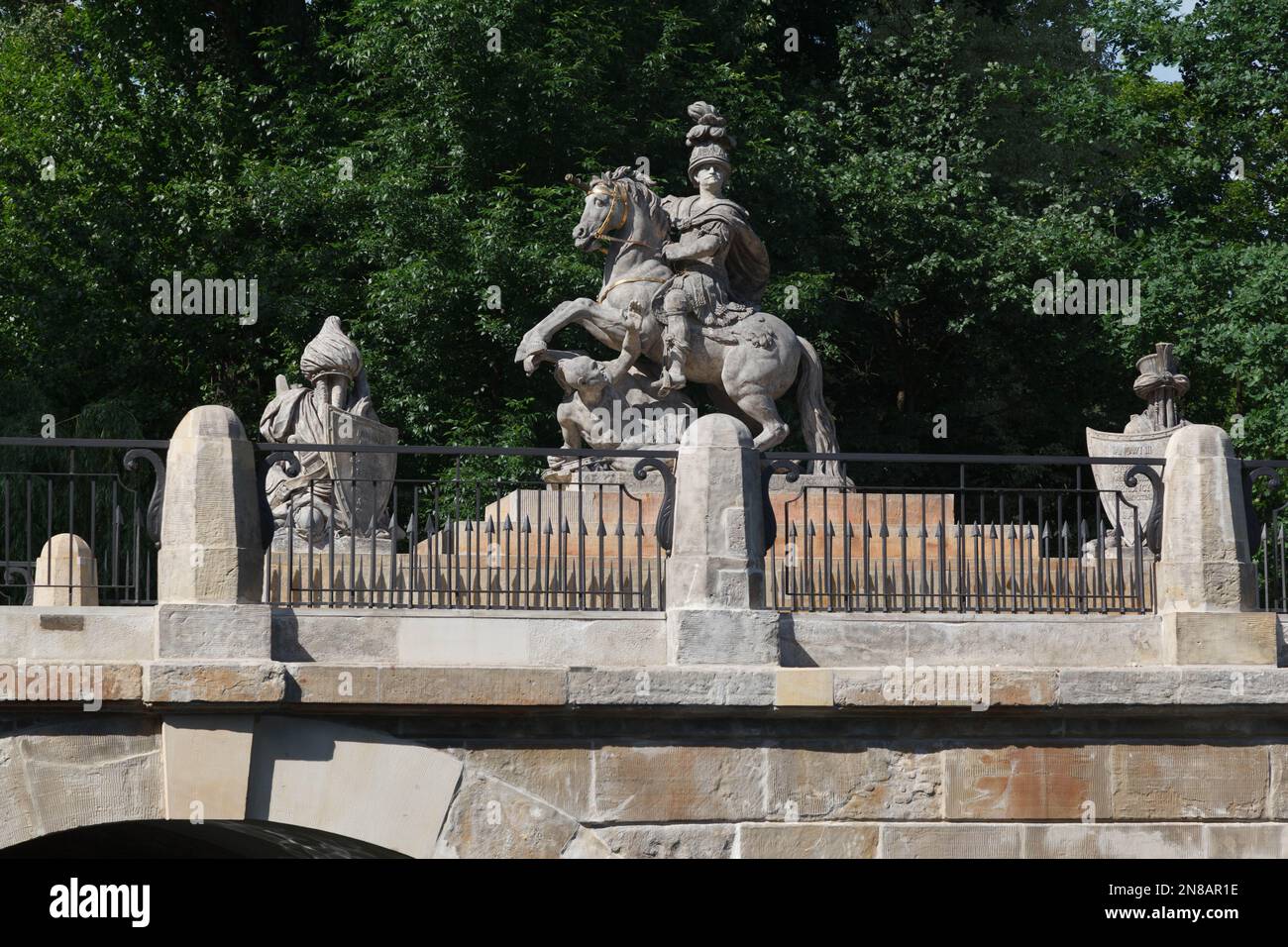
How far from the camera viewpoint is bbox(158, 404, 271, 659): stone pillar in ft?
30.3

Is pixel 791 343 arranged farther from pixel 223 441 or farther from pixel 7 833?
pixel 7 833

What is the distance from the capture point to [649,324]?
1538cm

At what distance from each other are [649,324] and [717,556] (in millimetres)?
5892

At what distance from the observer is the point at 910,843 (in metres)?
9.81

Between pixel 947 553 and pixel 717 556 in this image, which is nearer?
pixel 717 556

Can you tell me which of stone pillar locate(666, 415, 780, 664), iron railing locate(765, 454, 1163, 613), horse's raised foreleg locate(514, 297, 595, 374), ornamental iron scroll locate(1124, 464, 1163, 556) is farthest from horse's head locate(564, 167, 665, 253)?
ornamental iron scroll locate(1124, 464, 1163, 556)

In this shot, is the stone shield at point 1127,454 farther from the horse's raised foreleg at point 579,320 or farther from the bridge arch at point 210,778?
the bridge arch at point 210,778

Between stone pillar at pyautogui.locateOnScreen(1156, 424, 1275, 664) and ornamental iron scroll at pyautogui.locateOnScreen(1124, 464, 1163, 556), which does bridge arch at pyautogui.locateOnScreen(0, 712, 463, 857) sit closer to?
stone pillar at pyautogui.locateOnScreen(1156, 424, 1275, 664)

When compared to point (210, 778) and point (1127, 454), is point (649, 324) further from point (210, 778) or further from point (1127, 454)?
point (210, 778)

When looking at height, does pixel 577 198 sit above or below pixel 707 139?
above

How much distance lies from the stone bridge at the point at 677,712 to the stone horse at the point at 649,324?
5645mm

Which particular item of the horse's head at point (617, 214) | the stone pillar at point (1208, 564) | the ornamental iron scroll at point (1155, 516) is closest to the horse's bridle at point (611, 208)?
the horse's head at point (617, 214)

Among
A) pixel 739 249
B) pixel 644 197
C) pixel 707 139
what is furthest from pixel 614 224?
pixel 707 139

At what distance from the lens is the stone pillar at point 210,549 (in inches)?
363
